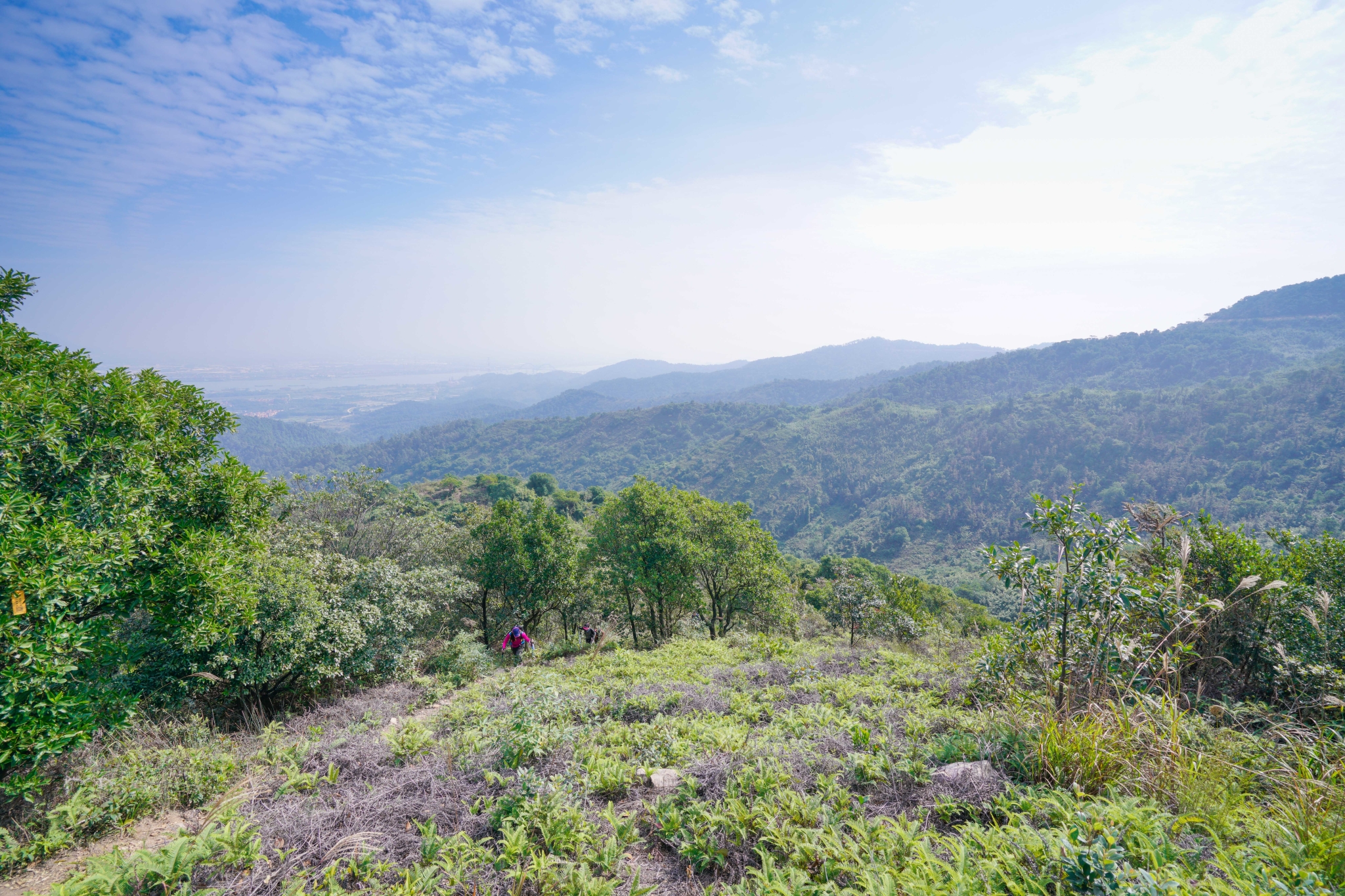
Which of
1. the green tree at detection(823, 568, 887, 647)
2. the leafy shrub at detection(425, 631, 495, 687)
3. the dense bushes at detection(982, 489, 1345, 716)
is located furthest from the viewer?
the green tree at detection(823, 568, 887, 647)

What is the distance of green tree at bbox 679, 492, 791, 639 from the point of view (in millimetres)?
18219

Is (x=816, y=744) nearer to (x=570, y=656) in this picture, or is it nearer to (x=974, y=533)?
(x=570, y=656)

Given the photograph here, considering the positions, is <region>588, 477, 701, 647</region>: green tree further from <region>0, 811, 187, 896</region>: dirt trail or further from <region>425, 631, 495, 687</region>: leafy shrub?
<region>0, 811, 187, 896</region>: dirt trail

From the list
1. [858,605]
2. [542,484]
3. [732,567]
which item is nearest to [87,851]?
[732,567]

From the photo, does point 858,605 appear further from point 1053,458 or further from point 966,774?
point 1053,458

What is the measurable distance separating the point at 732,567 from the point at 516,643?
7.98m

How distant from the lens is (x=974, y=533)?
120m

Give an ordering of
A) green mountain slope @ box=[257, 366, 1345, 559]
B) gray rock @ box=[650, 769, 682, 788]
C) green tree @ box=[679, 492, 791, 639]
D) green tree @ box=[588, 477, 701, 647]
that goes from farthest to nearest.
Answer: green mountain slope @ box=[257, 366, 1345, 559] → green tree @ box=[679, 492, 791, 639] → green tree @ box=[588, 477, 701, 647] → gray rock @ box=[650, 769, 682, 788]

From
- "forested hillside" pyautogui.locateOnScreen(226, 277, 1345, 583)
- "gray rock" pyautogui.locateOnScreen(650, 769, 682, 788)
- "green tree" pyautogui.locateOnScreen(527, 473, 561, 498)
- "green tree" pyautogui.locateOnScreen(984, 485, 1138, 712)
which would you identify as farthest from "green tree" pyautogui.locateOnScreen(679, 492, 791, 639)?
"forested hillside" pyautogui.locateOnScreen(226, 277, 1345, 583)

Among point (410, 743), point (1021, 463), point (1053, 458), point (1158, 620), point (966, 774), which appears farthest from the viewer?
point (1021, 463)

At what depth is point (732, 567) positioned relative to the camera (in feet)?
60.1

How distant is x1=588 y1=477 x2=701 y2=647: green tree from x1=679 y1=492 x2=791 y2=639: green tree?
823 millimetres

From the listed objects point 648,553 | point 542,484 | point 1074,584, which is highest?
point 1074,584

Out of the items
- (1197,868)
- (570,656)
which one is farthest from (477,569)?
(1197,868)
